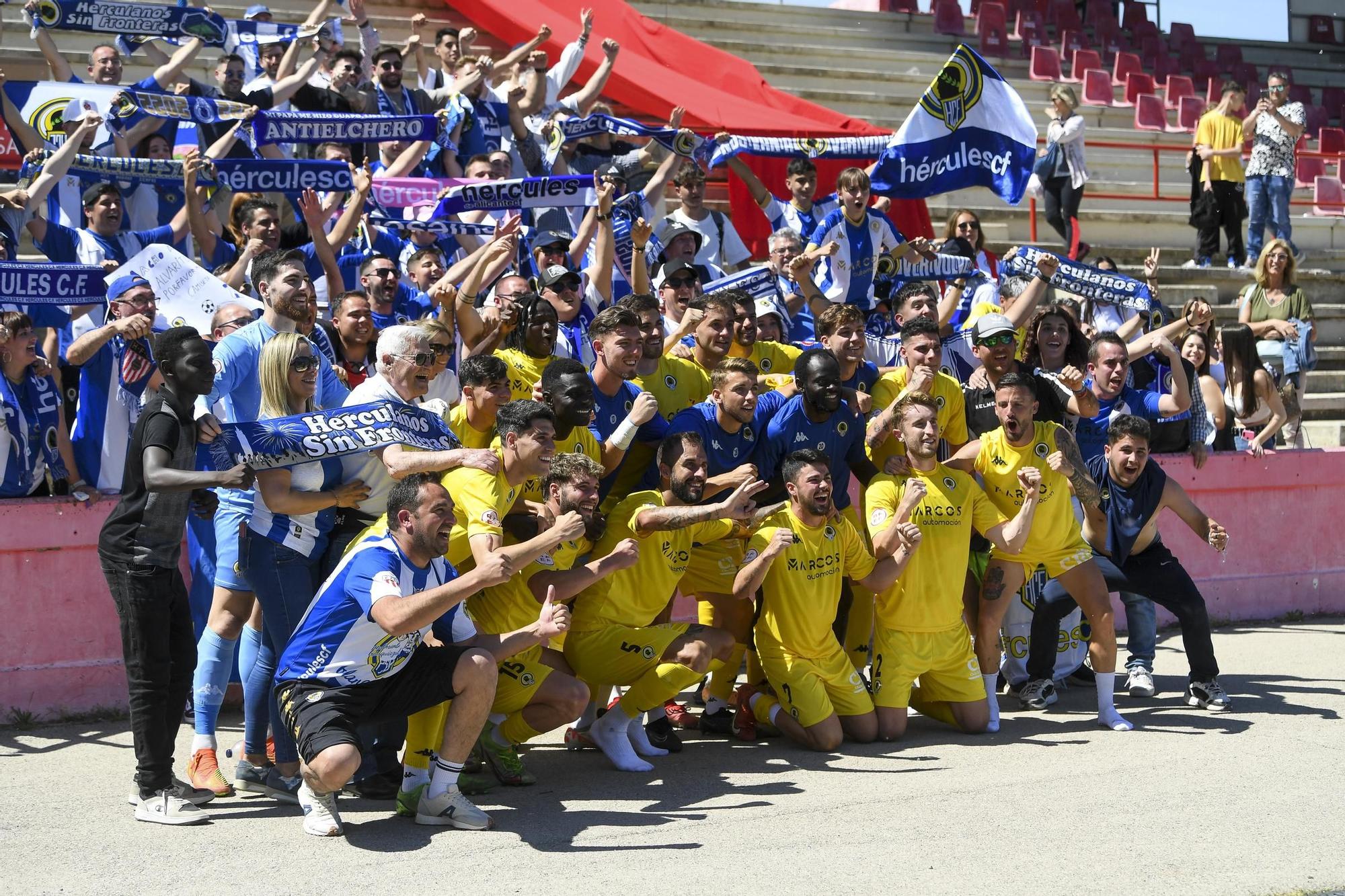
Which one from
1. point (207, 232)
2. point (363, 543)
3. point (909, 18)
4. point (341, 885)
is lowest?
point (341, 885)

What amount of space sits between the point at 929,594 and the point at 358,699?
10.0 ft

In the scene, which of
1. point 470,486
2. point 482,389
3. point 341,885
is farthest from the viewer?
point 482,389

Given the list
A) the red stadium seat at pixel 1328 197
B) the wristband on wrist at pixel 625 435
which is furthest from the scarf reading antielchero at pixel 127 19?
the red stadium seat at pixel 1328 197

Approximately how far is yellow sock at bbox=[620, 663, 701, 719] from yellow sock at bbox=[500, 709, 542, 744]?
51cm

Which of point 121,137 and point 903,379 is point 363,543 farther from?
point 121,137

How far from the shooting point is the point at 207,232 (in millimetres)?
9195

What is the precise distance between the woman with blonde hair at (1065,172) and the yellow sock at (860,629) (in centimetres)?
757

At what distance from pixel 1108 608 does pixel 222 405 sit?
4.50m

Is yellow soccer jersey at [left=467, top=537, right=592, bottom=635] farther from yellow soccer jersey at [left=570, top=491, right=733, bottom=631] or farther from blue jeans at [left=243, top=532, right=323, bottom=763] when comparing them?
blue jeans at [left=243, top=532, right=323, bottom=763]

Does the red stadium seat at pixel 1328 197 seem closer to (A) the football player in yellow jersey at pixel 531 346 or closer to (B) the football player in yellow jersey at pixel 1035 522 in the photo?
(B) the football player in yellow jersey at pixel 1035 522

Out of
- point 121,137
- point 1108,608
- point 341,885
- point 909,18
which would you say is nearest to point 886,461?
point 1108,608

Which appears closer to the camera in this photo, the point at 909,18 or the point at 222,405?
the point at 222,405

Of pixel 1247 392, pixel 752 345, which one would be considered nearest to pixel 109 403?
pixel 752 345

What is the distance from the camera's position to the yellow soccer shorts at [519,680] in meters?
6.58
